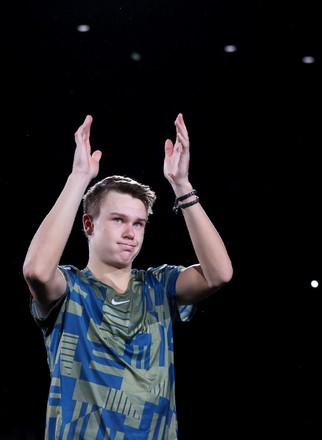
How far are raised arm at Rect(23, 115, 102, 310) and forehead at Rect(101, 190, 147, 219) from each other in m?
0.15

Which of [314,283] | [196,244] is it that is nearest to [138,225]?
[196,244]

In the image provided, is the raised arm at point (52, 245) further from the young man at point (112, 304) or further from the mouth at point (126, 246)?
the mouth at point (126, 246)

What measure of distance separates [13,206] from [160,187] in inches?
28.9

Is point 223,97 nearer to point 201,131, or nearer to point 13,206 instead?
point 201,131

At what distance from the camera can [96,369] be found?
4.99ft

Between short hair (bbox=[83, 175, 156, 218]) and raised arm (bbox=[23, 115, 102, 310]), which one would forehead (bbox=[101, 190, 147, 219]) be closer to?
short hair (bbox=[83, 175, 156, 218])

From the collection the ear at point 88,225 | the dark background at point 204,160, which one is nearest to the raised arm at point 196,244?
the ear at point 88,225

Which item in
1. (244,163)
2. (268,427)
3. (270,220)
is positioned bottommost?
(268,427)

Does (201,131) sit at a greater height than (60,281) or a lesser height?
greater

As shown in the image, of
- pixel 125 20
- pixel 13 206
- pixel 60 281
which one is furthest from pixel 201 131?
pixel 60 281

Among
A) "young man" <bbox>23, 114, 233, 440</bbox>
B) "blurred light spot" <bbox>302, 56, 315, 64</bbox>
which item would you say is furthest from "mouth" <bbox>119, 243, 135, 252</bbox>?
"blurred light spot" <bbox>302, 56, 315, 64</bbox>

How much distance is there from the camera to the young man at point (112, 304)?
1487mm

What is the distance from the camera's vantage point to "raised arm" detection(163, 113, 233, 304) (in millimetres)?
1655

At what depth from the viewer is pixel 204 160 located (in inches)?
129
